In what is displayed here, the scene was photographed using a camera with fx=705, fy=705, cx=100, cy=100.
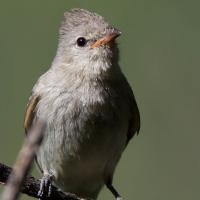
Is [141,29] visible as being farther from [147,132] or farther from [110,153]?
[110,153]

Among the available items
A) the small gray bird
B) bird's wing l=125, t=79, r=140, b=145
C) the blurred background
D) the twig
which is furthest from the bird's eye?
the twig

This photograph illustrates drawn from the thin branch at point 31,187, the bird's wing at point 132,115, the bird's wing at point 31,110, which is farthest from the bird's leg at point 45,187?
the bird's wing at point 132,115

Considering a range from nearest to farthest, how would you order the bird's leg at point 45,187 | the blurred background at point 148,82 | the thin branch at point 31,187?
the thin branch at point 31,187 → the bird's leg at point 45,187 → the blurred background at point 148,82

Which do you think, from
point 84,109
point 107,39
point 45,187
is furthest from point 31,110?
point 45,187

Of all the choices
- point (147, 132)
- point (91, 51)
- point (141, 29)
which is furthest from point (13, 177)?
point (141, 29)

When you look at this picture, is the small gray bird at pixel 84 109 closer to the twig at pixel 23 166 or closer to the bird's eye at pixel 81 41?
the bird's eye at pixel 81 41

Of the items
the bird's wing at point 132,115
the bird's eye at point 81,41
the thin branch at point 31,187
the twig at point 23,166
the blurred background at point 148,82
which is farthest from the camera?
the blurred background at point 148,82

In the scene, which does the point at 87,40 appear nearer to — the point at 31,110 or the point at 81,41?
the point at 81,41
